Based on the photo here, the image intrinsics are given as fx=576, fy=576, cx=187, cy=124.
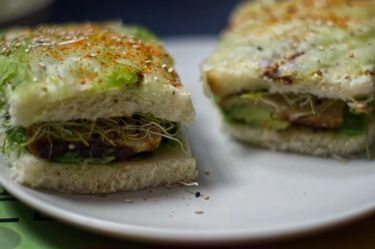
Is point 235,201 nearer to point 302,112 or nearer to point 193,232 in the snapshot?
point 193,232

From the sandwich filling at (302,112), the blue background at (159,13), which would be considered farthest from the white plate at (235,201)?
the blue background at (159,13)

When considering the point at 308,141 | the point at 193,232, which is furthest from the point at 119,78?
the point at 308,141

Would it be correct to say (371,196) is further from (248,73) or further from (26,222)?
(26,222)

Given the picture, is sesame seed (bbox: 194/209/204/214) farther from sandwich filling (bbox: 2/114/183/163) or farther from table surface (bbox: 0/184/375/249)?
sandwich filling (bbox: 2/114/183/163)

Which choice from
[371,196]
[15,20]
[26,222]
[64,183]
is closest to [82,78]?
[64,183]

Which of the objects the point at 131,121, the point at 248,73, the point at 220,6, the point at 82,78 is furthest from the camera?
the point at 220,6
